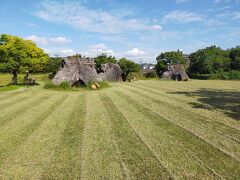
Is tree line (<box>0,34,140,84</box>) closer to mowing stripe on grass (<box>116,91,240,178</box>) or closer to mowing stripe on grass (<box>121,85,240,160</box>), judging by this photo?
mowing stripe on grass (<box>121,85,240,160</box>)

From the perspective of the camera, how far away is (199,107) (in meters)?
16.4

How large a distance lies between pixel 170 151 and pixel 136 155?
1219 millimetres

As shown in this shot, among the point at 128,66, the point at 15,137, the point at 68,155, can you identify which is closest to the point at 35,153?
the point at 68,155

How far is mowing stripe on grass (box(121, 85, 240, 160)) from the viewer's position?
8.84 m

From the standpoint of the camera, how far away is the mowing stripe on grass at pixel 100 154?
6.89m

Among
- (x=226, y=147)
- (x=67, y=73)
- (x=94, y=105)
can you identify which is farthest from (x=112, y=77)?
(x=226, y=147)

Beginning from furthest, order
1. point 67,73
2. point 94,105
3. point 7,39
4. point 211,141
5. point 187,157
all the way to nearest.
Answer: point 7,39, point 67,73, point 94,105, point 211,141, point 187,157

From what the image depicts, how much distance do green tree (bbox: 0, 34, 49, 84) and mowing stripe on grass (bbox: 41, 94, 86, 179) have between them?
25.7 metres

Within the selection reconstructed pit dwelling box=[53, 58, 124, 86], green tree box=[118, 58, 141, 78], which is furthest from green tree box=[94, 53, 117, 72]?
reconstructed pit dwelling box=[53, 58, 124, 86]

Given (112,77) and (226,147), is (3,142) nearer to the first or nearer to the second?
(226,147)

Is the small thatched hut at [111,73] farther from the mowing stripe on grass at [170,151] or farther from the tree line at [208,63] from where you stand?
the mowing stripe on grass at [170,151]

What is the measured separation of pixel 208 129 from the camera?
36.2ft

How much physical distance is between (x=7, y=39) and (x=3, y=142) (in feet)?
99.9

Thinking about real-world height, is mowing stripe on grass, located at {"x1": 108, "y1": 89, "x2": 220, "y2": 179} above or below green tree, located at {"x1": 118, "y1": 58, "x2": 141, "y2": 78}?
below
